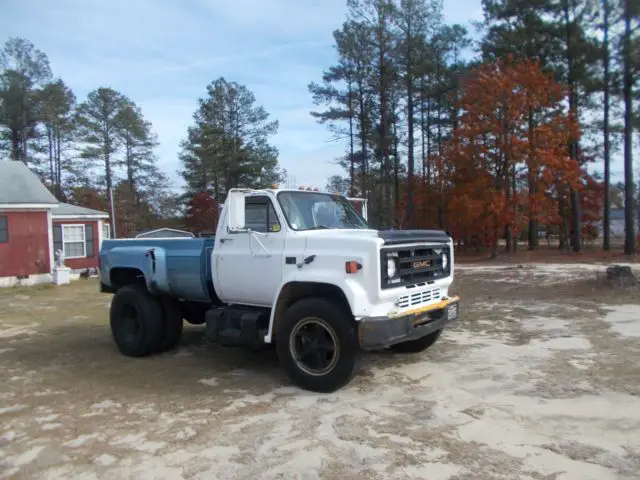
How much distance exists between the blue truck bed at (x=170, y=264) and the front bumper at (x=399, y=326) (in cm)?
237

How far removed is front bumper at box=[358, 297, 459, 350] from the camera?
15.9 feet

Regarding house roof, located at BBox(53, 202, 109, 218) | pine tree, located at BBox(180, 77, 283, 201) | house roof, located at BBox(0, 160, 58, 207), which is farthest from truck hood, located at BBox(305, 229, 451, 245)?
pine tree, located at BBox(180, 77, 283, 201)

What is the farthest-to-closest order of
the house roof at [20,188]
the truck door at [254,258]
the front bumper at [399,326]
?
the house roof at [20,188], the truck door at [254,258], the front bumper at [399,326]

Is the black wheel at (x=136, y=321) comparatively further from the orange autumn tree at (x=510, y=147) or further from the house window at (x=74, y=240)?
the orange autumn tree at (x=510, y=147)

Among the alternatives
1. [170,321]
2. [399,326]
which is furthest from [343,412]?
[170,321]

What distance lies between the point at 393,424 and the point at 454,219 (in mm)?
22526

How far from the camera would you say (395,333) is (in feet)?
16.4

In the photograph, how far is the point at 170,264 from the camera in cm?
665

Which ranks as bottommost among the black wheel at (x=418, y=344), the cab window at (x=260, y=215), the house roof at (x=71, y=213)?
the black wheel at (x=418, y=344)

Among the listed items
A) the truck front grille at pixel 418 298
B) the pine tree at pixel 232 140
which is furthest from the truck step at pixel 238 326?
the pine tree at pixel 232 140

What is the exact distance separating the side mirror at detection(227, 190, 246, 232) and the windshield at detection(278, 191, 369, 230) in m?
0.46

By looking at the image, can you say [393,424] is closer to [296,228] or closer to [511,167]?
[296,228]

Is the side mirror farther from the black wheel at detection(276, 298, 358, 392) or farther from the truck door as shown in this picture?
the black wheel at detection(276, 298, 358, 392)

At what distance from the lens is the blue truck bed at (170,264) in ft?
21.0
